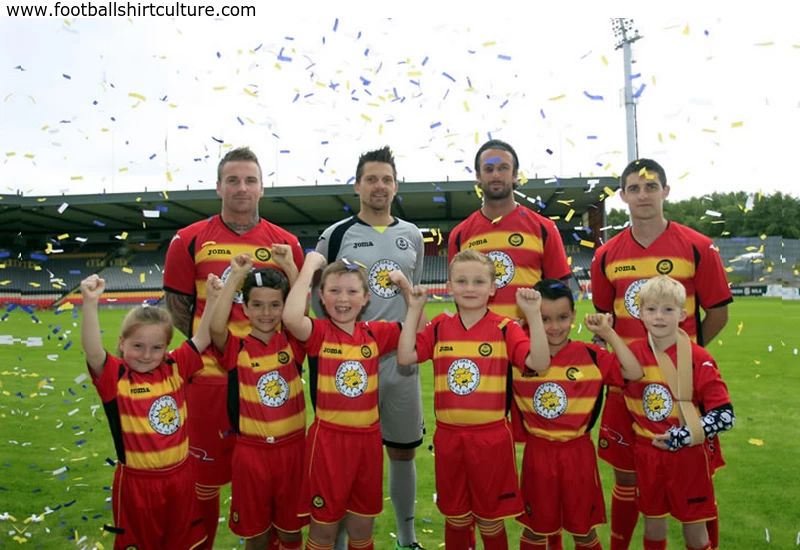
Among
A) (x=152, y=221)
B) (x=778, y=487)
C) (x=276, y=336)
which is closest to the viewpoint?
(x=276, y=336)

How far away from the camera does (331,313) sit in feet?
10.0

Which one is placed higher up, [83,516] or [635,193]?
[635,193]

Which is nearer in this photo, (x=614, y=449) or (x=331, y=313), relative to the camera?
(x=331, y=313)

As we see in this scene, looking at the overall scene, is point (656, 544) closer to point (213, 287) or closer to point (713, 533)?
point (713, 533)

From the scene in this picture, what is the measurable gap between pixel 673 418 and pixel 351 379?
Result: 164 cm

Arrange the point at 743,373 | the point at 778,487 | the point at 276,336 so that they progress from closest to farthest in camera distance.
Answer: the point at 276,336 < the point at 778,487 < the point at 743,373

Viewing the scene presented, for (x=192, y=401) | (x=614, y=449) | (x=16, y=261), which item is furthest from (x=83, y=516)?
(x=16, y=261)

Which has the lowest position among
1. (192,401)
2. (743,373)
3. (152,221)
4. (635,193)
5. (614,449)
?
(743,373)

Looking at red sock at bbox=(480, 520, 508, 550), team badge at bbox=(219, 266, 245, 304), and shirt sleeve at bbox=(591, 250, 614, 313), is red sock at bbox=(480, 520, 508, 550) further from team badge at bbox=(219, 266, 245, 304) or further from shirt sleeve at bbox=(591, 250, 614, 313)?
team badge at bbox=(219, 266, 245, 304)

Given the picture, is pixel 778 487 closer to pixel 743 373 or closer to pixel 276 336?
pixel 276 336

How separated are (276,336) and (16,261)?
4756 cm

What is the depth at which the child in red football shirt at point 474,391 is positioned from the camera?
2.78 meters

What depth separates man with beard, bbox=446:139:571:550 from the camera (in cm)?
347

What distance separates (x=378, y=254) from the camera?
3.51 meters
